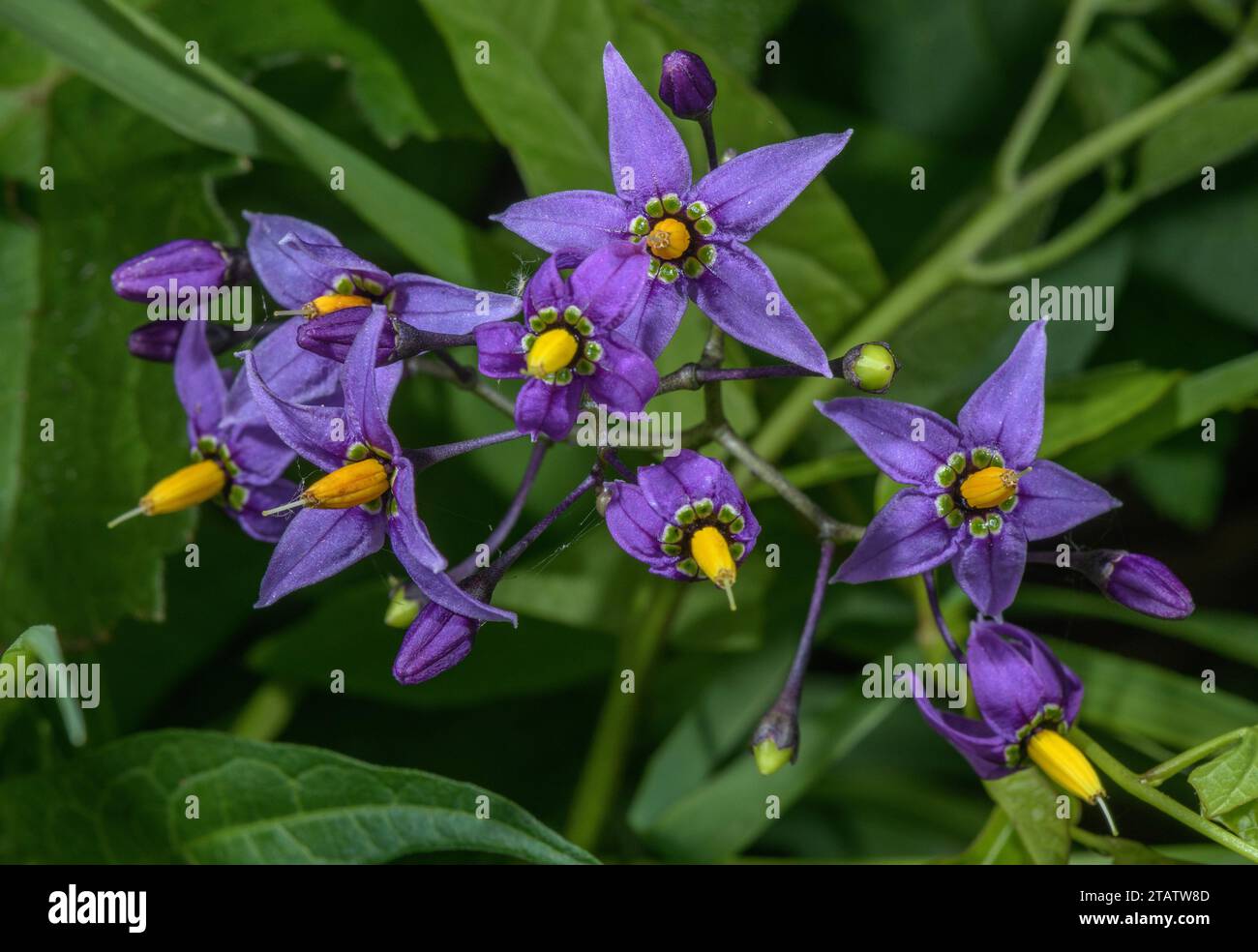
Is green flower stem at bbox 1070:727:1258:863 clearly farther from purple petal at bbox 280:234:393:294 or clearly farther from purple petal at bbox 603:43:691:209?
purple petal at bbox 280:234:393:294

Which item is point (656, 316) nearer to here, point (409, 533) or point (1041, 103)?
point (409, 533)

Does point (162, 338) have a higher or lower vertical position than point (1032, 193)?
lower

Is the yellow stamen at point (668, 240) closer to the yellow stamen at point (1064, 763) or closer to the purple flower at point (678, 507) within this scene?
the purple flower at point (678, 507)

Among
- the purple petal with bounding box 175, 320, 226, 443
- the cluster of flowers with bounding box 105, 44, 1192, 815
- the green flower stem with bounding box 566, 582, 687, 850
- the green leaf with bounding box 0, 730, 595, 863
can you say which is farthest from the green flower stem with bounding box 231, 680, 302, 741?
the cluster of flowers with bounding box 105, 44, 1192, 815

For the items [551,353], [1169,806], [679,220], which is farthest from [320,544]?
[1169,806]

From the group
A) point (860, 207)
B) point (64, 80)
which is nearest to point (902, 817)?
point (860, 207)

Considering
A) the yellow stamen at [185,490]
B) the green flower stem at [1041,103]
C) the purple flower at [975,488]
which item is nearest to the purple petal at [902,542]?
the purple flower at [975,488]
